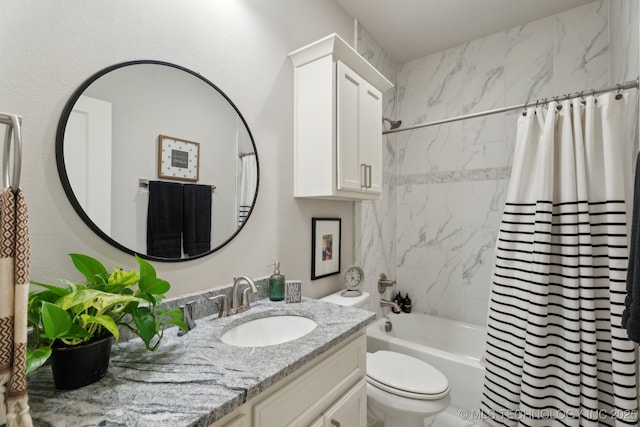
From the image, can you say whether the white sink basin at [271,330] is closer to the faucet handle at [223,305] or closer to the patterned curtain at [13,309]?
the faucet handle at [223,305]

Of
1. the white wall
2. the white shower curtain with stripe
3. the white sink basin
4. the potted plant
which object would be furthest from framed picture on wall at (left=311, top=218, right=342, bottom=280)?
the potted plant

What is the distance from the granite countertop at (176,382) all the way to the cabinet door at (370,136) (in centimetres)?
96

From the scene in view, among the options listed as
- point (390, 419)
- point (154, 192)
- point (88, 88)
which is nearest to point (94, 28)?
point (88, 88)

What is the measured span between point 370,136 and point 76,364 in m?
1.59

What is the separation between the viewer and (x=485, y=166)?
7.54 ft

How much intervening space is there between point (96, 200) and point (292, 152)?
956mm

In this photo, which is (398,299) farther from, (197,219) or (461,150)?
(197,219)

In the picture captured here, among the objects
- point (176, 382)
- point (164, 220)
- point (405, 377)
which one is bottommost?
point (405, 377)

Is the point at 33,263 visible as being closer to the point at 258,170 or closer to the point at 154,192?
the point at 154,192

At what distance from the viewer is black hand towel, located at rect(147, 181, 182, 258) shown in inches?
40.6

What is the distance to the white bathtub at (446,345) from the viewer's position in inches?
67.9

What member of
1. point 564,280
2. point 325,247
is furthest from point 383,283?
point 564,280

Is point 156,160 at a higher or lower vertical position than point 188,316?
higher

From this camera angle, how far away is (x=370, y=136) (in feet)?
5.58
